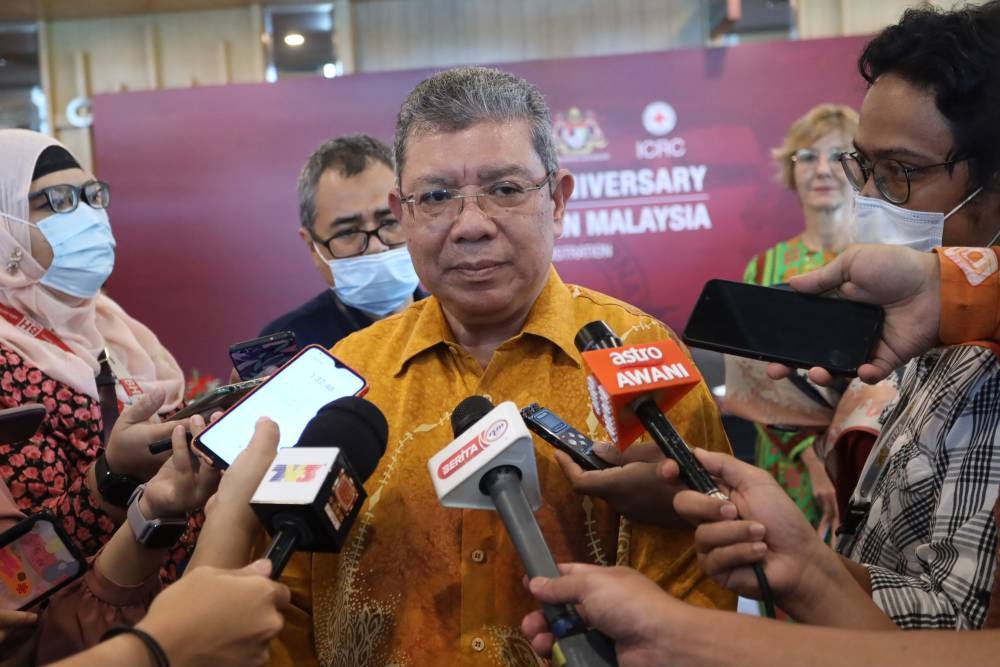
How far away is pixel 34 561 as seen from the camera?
1.52 m

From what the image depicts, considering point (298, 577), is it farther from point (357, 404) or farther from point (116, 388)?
point (116, 388)

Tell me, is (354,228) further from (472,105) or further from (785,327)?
(785,327)

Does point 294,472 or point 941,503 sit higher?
point 294,472

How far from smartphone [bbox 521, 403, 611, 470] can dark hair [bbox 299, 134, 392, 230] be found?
1.73 m

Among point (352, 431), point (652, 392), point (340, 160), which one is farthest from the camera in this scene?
point (340, 160)

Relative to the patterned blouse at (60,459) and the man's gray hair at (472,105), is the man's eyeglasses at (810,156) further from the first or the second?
the patterned blouse at (60,459)

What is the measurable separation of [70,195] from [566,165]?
277cm

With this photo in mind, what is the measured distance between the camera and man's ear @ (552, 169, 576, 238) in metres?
1.85

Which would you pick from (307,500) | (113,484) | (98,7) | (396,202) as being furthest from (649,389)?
(98,7)

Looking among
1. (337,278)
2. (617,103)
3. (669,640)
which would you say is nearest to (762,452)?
(337,278)

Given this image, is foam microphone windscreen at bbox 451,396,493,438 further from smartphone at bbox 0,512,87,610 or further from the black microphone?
smartphone at bbox 0,512,87,610

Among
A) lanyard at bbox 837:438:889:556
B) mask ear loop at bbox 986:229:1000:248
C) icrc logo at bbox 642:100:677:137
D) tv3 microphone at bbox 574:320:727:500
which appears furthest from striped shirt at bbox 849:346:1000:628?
icrc logo at bbox 642:100:677:137

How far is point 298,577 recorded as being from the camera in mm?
1665

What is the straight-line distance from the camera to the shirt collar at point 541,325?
1.72 m
